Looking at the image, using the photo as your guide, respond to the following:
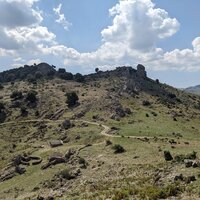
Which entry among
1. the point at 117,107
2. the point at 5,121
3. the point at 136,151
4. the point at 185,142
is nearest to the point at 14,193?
the point at 136,151

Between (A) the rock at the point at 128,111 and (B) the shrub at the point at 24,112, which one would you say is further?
(B) the shrub at the point at 24,112

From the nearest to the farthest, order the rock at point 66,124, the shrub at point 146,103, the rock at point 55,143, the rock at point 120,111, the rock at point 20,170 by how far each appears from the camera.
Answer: the rock at point 20,170 → the rock at point 55,143 → the rock at point 66,124 → the rock at point 120,111 → the shrub at point 146,103

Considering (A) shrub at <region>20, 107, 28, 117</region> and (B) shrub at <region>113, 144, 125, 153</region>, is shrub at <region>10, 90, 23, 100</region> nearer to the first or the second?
(A) shrub at <region>20, 107, 28, 117</region>

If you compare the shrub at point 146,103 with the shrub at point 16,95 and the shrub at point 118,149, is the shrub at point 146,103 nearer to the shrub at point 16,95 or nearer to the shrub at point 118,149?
the shrub at point 16,95

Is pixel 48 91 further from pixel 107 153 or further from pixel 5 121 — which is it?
pixel 107 153

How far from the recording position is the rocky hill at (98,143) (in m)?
55.3

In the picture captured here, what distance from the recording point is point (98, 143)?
98125 mm

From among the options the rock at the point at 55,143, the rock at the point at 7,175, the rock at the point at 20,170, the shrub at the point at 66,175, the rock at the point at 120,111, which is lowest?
the rock at the point at 7,175

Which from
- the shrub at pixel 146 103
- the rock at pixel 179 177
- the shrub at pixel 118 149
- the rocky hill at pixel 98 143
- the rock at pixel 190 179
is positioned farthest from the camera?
the shrub at pixel 146 103

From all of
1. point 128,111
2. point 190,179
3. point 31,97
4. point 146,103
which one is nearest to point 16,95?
point 31,97

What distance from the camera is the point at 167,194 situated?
45.4 m

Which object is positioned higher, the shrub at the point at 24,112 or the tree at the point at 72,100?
the tree at the point at 72,100

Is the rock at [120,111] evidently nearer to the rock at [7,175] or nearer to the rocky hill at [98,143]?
the rocky hill at [98,143]

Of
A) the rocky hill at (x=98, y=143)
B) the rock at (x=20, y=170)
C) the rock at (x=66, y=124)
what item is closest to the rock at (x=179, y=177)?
the rocky hill at (x=98, y=143)
